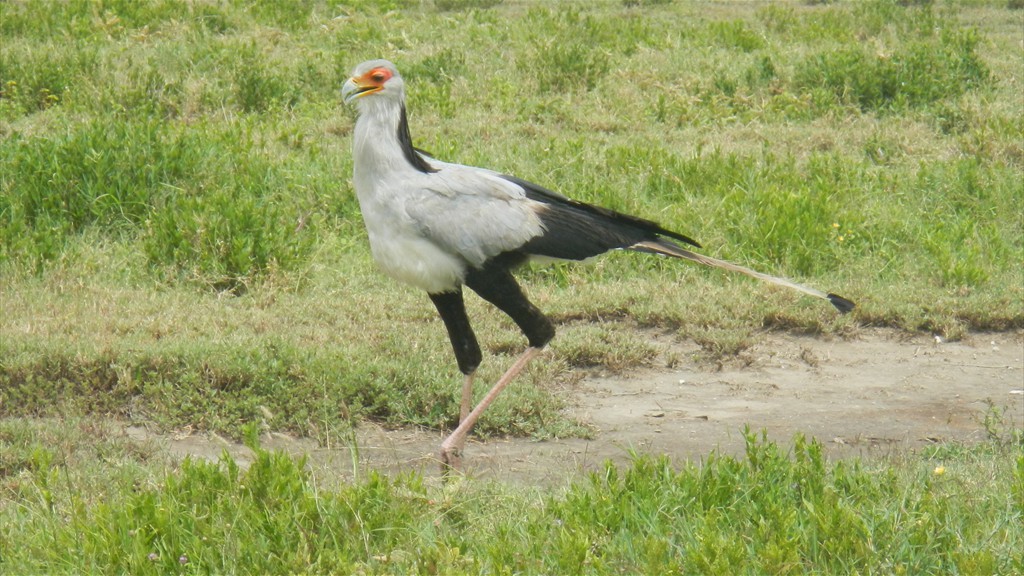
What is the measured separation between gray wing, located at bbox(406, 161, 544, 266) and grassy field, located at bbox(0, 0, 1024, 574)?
913mm

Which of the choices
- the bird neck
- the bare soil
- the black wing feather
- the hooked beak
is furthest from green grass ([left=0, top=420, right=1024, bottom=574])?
the hooked beak

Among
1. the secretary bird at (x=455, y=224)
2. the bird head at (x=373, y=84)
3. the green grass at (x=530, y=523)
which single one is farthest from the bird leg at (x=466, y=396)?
the bird head at (x=373, y=84)

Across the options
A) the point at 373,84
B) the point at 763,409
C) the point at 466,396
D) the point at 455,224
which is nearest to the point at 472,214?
the point at 455,224

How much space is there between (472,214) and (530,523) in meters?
1.44

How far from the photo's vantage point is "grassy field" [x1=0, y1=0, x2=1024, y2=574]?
381 centimetres

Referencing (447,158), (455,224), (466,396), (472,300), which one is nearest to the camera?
(455,224)

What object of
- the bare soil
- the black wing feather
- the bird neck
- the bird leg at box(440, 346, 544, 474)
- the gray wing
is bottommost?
the bare soil

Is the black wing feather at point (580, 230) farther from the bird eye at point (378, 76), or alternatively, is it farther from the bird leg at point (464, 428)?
the bird eye at point (378, 76)

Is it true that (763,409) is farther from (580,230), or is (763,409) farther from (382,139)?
(382,139)

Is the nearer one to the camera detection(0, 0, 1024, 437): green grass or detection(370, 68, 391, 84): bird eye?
detection(370, 68, 391, 84): bird eye

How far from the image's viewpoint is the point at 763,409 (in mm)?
5867

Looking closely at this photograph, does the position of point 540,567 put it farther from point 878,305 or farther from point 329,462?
point 878,305

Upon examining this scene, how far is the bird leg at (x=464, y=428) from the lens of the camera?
505cm

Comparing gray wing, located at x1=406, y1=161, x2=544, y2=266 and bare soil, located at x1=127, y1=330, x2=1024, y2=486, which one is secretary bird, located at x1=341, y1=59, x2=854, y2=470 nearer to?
gray wing, located at x1=406, y1=161, x2=544, y2=266
